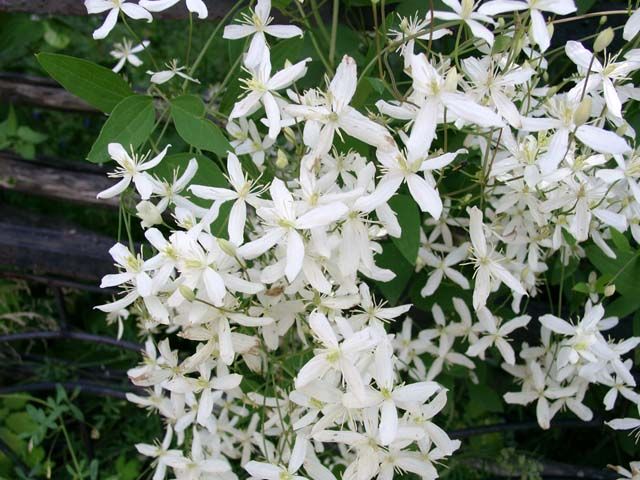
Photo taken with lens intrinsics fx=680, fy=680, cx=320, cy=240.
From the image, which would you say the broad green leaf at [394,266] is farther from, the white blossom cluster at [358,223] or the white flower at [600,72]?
the white flower at [600,72]

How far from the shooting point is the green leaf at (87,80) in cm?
83

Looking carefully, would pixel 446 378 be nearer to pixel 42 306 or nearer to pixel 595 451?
pixel 595 451

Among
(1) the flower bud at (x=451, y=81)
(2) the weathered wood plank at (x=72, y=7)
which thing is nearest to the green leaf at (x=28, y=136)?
(2) the weathered wood plank at (x=72, y=7)

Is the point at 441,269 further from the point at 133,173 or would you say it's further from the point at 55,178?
the point at 55,178

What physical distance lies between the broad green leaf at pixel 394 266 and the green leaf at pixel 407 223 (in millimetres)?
178

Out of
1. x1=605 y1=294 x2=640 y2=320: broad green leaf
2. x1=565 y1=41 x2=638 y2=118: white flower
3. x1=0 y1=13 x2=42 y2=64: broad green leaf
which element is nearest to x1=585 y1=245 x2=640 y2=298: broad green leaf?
x1=605 y1=294 x2=640 y2=320: broad green leaf

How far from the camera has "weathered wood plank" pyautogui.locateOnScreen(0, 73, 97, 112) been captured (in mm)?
1529

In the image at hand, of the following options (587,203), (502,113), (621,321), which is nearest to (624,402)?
(621,321)

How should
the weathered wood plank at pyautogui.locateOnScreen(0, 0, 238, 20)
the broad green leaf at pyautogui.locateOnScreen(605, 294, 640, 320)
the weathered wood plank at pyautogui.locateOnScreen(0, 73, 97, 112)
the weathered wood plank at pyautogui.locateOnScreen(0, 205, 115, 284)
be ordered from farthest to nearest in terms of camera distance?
1. the weathered wood plank at pyautogui.locateOnScreen(0, 73, 97, 112)
2. the weathered wood plank at pyautogui.locateOnScreen(0, 205, 115, 284)
3. the weathered wood plank at pyautogui.locateOnScreen(0, 0, 238, 20)
4. the broad green leaf at pyautogui.locateOnScreen(605, 294, 640, 320)

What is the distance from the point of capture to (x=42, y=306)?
5.54 ft

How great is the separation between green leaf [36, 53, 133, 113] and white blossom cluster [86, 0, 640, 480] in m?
0.05

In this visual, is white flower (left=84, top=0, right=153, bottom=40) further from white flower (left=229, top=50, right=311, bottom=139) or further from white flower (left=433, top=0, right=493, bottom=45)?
white flower (left=433, top=0, right=493, bottom=45)

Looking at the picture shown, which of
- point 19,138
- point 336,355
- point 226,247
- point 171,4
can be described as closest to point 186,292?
point 226,247

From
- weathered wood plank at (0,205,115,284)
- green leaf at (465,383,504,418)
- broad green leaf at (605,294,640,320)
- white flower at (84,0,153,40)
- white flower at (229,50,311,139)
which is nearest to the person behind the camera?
white flower at (229,50,311,139)
